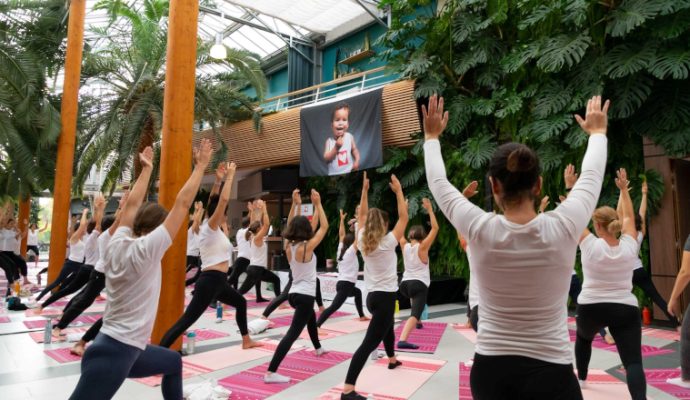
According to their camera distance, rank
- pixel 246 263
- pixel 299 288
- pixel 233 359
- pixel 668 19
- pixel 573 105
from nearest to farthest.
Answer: pixel 299 288, pixel 233 359, pixel 668 19, pixel 573 105, pixel 246 263

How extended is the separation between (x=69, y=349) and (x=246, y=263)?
3.73m

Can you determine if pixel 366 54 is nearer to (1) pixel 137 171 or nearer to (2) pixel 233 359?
(1) pixel 137 171

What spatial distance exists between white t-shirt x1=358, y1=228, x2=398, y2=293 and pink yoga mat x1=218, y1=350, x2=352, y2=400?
1101 mm

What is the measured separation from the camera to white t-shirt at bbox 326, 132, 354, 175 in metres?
11.4

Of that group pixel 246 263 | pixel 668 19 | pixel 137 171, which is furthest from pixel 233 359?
pixel 137 171

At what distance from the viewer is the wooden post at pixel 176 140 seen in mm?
5156

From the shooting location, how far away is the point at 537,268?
1.46 meters

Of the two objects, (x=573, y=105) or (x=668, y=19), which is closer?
(x=668, y=19)

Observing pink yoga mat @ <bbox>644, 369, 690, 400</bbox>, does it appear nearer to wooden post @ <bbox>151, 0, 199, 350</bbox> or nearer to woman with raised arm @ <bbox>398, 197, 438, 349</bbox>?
woman with raised arm @ <bbox>398, 197, 438, 349</bbox>

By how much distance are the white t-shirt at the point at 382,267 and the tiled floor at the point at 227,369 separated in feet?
2.97

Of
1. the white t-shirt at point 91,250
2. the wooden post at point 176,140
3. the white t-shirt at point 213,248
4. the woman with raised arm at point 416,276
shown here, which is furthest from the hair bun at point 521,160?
the white t-shirt at point 91,250

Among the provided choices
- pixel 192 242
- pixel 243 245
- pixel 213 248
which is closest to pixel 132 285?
pixel 213 248

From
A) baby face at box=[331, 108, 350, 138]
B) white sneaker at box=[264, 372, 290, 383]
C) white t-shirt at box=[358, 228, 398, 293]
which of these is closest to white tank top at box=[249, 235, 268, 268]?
white sneaker at box=[264, 372, 290, 383]

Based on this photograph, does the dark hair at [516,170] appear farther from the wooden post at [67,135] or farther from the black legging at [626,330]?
the wooden post at [67,135]
